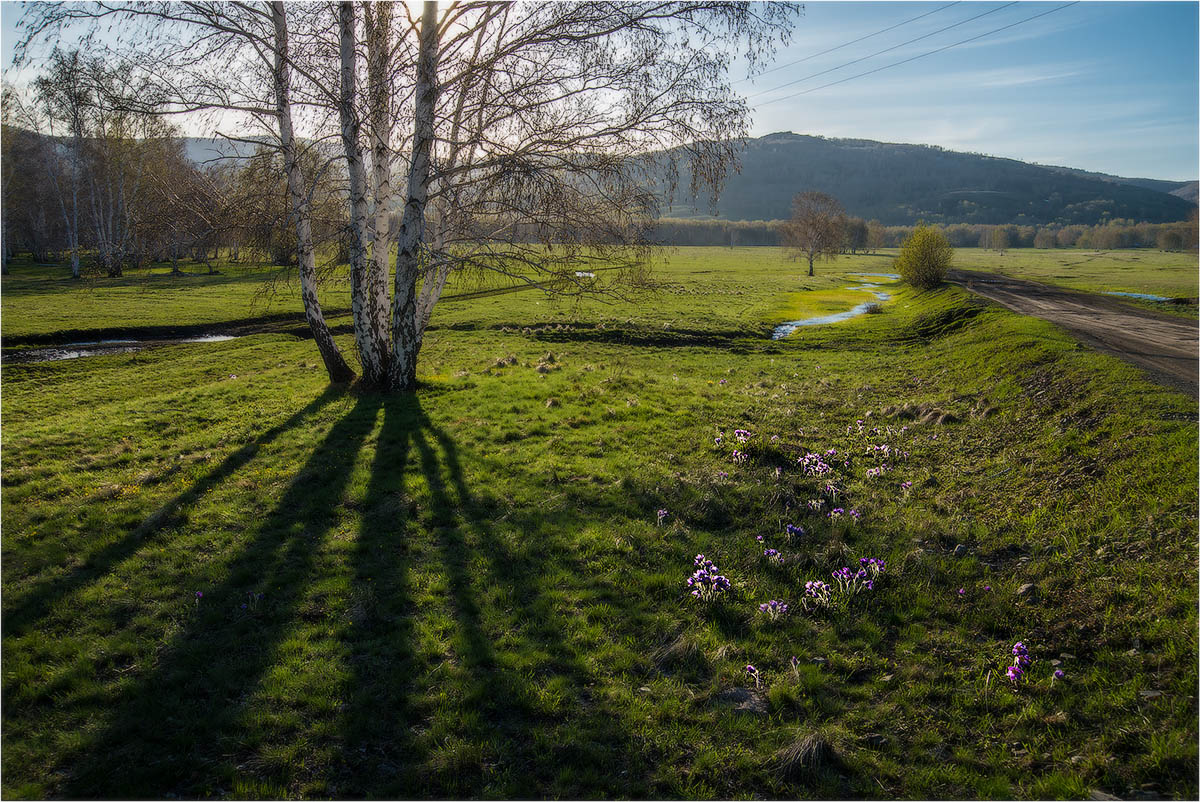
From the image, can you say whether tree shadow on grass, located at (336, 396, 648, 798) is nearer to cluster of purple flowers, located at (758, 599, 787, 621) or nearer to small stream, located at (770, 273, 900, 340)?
cluster of purple flowers, located at (758, 599, 787, 621)

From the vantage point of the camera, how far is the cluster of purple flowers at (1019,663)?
5.41 metres

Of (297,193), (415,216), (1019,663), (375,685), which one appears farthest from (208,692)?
(297,193)

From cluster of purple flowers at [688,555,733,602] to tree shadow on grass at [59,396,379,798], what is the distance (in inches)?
171

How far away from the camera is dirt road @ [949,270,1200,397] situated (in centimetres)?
1332

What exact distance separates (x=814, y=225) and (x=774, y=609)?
3242 inches

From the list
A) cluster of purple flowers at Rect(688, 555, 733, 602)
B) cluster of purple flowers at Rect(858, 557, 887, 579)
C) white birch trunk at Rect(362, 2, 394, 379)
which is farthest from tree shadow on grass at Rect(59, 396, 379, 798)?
white birch trunk at Rect(362, 2, 394, 379)

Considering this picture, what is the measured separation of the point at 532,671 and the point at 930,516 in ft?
21.9

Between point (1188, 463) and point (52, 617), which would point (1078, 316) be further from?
point (52, 617)

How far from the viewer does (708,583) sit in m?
7.00

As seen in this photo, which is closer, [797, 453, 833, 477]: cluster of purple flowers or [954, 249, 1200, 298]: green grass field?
[797, 453, 833, 477]: cluster of purple flowers

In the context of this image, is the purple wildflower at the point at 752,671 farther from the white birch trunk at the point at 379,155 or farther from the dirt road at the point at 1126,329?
the white birch trunk at the point at 379,155

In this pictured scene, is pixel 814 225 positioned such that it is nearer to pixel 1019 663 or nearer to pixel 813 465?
pixel 813 465

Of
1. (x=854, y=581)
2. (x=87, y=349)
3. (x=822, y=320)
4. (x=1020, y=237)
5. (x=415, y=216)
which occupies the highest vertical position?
(x=1020, y=237)

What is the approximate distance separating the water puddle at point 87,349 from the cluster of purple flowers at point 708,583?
2721cm
